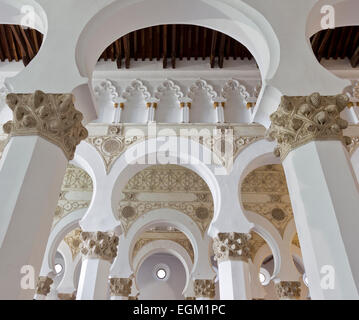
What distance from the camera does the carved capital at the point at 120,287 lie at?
243 inches

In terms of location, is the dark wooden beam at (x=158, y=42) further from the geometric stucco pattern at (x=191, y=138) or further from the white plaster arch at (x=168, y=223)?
the white plaster arch at (x=168, y=223)

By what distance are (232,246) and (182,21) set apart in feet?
9.11

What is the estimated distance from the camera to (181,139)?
5.02 meters

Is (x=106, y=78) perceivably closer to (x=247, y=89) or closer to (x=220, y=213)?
(x=247, y=89)

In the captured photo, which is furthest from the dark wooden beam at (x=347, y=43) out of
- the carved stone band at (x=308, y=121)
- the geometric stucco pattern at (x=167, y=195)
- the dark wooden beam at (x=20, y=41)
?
the dark wooden beam at (x=20, y=41)

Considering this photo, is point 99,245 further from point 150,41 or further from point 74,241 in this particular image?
point 74,241

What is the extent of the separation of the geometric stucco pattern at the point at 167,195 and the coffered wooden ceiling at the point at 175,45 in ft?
8.63

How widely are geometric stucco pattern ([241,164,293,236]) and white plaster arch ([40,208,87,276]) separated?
11.9 ft

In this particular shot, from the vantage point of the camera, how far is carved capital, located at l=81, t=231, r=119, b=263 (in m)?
4.33

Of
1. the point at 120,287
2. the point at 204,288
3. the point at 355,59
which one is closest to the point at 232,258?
the point at 204,288

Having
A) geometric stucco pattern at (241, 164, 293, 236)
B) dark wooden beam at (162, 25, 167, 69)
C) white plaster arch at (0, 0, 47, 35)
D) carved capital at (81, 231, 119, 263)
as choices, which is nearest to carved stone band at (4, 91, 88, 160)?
white plaster arch at (0, 0, 47, 35)

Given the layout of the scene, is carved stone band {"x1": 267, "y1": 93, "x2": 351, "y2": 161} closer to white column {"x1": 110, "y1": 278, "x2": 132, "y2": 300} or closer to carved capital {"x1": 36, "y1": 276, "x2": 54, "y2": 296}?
white column {"x1": 110, "y1": 278, "x2": 132, "y2": 300}

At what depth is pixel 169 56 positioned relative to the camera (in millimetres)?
5531
